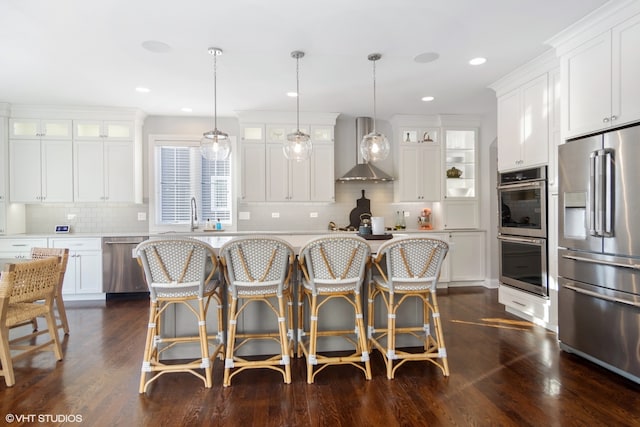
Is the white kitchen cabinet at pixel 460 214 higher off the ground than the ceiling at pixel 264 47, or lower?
lower

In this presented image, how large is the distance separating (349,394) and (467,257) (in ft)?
12.6

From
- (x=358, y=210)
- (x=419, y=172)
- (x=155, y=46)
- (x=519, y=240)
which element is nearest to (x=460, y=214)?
(x=419, y=172)

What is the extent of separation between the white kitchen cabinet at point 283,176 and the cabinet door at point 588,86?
130 inches

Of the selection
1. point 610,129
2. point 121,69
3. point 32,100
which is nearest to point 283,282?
point 610,129

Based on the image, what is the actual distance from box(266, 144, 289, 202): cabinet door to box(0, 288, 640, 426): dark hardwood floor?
2.81 metres

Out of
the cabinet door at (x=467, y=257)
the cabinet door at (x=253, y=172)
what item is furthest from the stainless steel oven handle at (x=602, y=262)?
the cabinet door at (x=253, y=172)

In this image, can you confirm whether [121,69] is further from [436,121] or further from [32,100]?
[436,121]

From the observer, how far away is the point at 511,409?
212 centimetres

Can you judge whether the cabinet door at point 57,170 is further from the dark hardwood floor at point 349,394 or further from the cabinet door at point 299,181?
the cabinet door at point 299,181

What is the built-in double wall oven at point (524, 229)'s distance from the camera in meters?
3.52

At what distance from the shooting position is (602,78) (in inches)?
106

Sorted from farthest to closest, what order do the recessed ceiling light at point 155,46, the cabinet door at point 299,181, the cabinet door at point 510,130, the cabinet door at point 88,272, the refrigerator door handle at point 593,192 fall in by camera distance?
the cabinet door at point 299,181, the cabinet door at point 88,272, the cabinet door at point 510,130, the recessed ceiling light at point 155,46, the refrigerator door handle at point 593,192

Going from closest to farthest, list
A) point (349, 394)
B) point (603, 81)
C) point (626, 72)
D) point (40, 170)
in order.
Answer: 1. point (349, 394)
2. point (626, 72)
3. point (603, 81)
4. point (40, 170)

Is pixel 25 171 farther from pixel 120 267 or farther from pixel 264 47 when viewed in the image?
pixel 264 47
